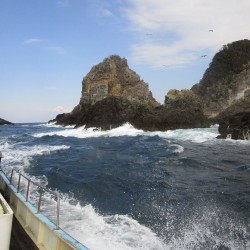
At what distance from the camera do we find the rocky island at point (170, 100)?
146 feet

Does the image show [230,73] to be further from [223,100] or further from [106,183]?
[106,183]

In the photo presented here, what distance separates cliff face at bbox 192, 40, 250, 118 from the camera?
234 ft

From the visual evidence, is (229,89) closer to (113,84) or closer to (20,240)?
(113,84)

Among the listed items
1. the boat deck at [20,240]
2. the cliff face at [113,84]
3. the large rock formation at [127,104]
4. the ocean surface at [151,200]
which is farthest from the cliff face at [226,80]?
the boat deck at [20,240]

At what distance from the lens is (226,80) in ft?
267

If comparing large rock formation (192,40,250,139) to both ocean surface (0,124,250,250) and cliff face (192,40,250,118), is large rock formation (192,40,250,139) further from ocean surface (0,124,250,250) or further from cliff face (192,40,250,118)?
ocean surface (0,124,250,250)

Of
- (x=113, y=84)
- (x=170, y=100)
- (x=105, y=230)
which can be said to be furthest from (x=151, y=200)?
(x=113, y=84)

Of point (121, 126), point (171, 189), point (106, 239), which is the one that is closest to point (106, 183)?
point (171, 189)

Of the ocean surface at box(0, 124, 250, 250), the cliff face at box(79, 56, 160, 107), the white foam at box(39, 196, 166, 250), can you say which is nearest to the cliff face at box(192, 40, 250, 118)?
the cliff face at box(79, 56, 160, 107)

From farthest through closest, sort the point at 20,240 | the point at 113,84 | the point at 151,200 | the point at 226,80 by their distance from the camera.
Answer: the point at 226,80
the point at 113,84
the point at 151,200
the point at 20,240

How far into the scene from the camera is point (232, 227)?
25.7 ft

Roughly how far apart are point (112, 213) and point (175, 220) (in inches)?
66.9

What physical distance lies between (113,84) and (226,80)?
104ft

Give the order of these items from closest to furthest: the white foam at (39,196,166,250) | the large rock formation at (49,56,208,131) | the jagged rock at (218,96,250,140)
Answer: the white foam at (39,196,166,250) → the jagged rock at (218,96,250,140) → the large rock formation at (49,56,208,131)
